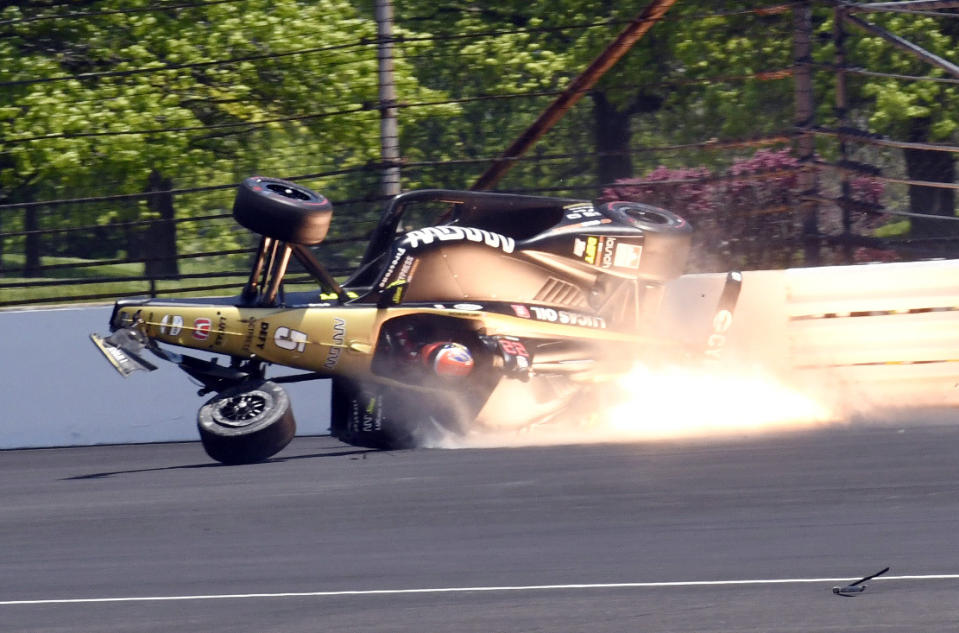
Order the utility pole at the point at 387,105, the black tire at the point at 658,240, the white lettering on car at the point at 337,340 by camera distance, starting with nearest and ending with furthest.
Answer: the white lettering on car at the point at 337,340, the black tire at the point at 658,240, the utility pole at the point at 387,105

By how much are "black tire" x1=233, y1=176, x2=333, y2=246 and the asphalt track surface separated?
1395mm

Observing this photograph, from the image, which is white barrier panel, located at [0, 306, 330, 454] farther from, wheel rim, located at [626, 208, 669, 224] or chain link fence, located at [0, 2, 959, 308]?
wheel rim, located at [626, 208, 669, 224]

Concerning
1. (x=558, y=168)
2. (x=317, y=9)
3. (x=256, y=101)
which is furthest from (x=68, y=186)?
(x=558, y=168)

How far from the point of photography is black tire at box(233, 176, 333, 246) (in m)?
8.31

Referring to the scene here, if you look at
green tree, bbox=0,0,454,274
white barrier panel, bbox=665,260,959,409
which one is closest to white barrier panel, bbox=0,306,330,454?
green tree, bbox=0,0,454,274

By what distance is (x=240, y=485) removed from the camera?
25.3ft

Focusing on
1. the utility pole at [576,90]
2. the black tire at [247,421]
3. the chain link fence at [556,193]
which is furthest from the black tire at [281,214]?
the utility pole at [576,90]

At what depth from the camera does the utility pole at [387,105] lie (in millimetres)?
10250

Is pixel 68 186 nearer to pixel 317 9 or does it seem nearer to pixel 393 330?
pixel 317 9

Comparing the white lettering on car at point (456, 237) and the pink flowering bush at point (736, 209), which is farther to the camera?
the pink flowering bush at point (736, 209)

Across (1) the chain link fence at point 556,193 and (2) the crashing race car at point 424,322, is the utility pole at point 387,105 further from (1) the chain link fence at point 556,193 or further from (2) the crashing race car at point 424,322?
(2) the crashing race car at point 424,322

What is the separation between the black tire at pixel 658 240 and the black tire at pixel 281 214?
77.3 inches

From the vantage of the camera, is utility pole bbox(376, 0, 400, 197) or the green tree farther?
the green tree

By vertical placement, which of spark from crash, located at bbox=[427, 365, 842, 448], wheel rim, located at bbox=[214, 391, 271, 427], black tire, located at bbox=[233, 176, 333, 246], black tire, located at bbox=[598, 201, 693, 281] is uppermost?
black tire, located at bbox=[233, 176, 333, 246]
